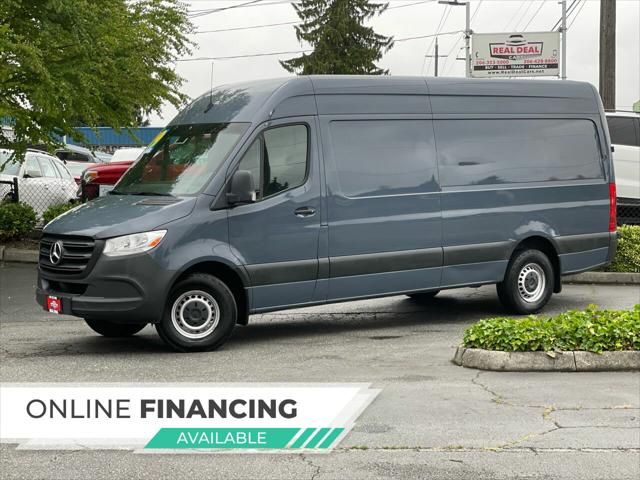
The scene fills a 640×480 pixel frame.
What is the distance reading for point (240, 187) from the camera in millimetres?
10148

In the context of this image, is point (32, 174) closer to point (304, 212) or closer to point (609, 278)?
point (609, 278)

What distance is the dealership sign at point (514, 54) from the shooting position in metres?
50.2

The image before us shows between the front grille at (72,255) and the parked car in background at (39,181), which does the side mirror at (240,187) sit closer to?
the front grille at (72,255)

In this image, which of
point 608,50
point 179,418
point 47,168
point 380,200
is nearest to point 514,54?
point 608,50

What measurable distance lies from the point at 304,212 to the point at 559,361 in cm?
296

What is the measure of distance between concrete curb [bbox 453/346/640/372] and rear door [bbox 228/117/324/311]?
2.29 meters

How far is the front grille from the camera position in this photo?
9828mm

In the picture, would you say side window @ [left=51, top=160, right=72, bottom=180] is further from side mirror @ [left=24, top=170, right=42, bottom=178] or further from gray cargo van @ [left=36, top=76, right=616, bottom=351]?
gray cargo van @ [left=36, top=76, right=616, bottom=351]

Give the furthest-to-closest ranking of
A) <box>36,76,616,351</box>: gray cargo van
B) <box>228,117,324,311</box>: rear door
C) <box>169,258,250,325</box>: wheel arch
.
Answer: <box>228,117,324,311</box>: rear door
<box>169,258,250,325</box>: wheel arch
<box>36,76,616,351</box>: gray cargo van

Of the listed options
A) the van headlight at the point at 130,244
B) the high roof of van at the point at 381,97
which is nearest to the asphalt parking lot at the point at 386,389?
the van headlight at the point at 130,244

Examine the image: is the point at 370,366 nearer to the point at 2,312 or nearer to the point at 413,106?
the point at 413,106

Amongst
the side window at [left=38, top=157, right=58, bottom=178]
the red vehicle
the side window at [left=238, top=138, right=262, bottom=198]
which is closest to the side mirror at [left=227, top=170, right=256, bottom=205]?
the side window at [left=238, top=138, right=262, bottom=198]

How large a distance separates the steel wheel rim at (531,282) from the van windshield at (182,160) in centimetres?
381

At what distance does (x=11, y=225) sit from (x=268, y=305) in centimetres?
983
